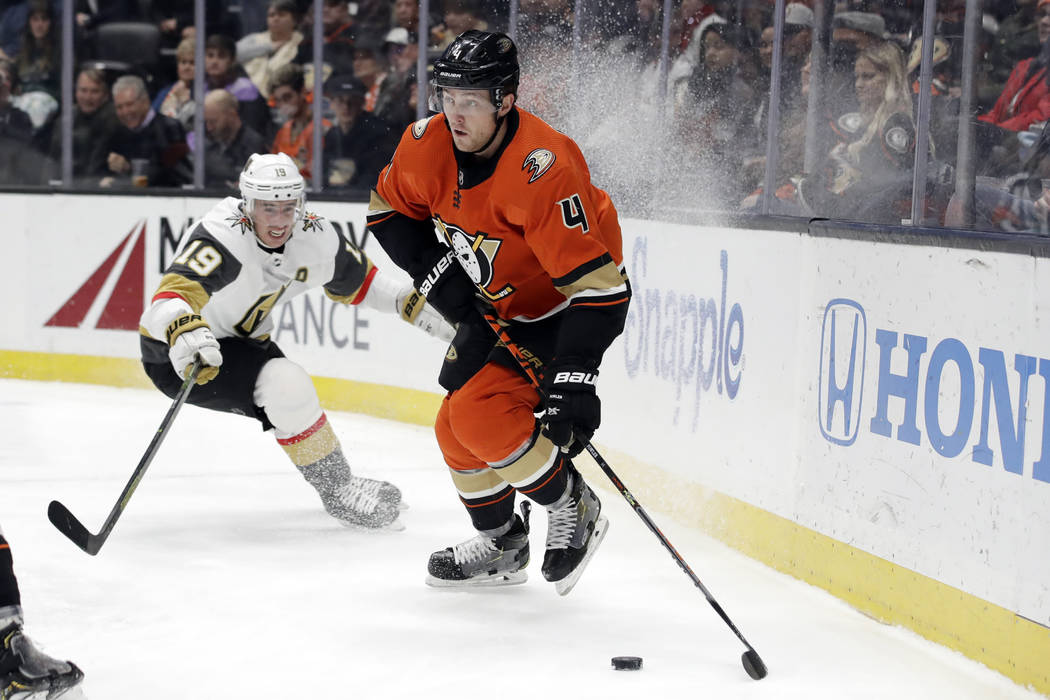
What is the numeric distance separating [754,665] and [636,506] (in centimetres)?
41

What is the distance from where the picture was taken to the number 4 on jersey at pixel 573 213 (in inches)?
105

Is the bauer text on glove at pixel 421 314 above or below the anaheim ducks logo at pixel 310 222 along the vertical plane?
below

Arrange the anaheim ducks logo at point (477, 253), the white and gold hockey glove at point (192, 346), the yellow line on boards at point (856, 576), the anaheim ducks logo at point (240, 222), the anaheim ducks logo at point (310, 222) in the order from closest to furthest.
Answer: the yellow line on boards at point (856, 576) → the anaheim ducks logo at point (477, 253) → the white and gold hockey glove at point (192, 346) → the anaheim ducks logo at point (240, 222) → the anaheim ducks logo at point (310, 222)

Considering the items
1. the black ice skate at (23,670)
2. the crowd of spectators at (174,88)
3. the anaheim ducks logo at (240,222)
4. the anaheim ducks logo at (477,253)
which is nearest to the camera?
the black ice skate at (23,670)

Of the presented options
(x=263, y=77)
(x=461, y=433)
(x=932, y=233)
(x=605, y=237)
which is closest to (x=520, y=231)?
(x=605, y=237)

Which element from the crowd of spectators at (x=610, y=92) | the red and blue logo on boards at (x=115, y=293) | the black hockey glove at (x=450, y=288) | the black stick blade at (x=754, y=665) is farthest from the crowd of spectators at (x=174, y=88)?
the black stick blade at (x=754, y=665)

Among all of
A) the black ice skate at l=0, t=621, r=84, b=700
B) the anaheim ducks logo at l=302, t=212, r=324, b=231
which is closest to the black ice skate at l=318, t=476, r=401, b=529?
the anaheim ducks logo at l=302, t=212, r=324, b=231

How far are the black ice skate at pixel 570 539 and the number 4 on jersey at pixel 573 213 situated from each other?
67cm

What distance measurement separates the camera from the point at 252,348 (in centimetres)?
382

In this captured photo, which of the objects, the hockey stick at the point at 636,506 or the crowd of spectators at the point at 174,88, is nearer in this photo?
the hockey stick at the point at 636,506

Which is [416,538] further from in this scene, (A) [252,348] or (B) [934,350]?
(B) [934,350]

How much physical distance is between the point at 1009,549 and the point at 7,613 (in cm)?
183

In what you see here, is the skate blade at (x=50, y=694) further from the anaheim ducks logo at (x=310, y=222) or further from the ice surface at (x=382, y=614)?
the anaheim ducks logo at (x=310, y=222)

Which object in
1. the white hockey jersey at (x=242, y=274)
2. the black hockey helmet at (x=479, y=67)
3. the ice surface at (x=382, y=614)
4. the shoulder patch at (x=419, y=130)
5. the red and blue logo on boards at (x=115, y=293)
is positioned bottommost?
the ice surface at (x=382, y=614)
